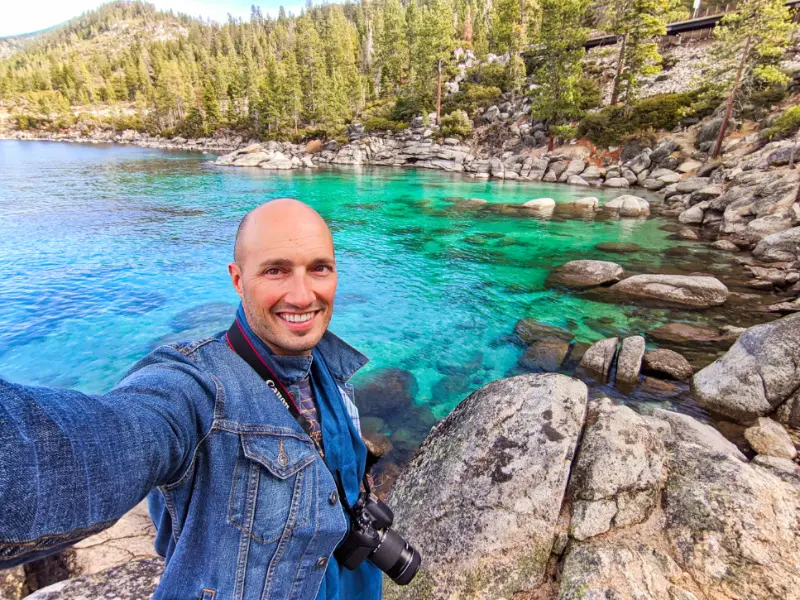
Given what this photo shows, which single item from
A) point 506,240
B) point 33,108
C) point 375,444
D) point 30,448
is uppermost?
point 33,108

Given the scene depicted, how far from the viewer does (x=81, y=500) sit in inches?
39.2

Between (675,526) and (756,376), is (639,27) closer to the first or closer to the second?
(756,376)

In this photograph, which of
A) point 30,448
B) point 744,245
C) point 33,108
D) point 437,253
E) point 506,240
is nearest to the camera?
point 30,448

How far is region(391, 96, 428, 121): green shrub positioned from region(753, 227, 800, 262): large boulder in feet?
162

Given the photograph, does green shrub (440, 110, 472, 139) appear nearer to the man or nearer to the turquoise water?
the turquoise water

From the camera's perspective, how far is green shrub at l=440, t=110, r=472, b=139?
1962 inches

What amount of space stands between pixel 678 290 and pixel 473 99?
52.0 m

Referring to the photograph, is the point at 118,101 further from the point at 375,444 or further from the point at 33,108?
the point at 375,444

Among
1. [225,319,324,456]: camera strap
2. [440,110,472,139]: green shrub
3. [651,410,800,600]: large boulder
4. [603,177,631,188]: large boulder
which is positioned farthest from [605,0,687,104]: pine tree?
[225,319,324,456]: camera strap

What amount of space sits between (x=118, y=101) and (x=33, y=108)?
20.0 m

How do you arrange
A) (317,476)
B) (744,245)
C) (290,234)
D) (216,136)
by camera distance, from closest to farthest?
(317,476) < (290,234) < (744,245) < (216,136)

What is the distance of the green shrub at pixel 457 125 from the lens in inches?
1962

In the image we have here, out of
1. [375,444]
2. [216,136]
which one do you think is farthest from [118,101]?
[375,444]

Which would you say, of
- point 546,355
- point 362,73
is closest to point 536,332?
point 546,355
